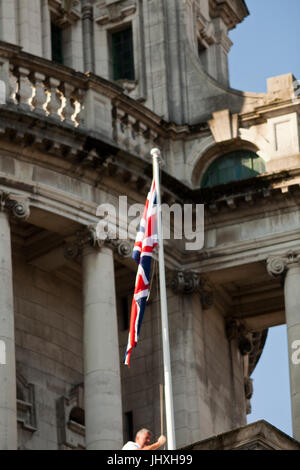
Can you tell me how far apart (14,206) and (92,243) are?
226 centimetres

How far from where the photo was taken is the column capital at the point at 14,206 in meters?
37.7

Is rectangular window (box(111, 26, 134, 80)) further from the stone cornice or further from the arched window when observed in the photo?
the arched window

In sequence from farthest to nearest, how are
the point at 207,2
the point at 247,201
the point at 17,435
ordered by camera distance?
the point at 207,2, the point at 247,201, the point at 17,435

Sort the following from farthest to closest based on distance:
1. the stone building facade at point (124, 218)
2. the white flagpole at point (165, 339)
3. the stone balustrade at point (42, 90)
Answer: the stone balustrade at point (42, 90), the stone building facade at point (124, 218), the white flagpole at point (165, 339)

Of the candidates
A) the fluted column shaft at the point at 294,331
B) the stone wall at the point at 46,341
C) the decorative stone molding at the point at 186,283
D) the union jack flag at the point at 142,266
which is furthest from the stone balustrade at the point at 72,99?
the union jack flag at the point at 142,266

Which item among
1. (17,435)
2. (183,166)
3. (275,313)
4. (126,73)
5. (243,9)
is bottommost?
(17,435)

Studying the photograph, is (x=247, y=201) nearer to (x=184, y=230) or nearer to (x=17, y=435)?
(x=184, y=230)

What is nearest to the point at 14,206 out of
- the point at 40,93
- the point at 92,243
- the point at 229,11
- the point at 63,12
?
the point at 92,243

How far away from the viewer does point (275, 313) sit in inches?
1777

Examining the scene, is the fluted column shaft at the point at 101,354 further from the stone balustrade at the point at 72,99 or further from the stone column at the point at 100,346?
the stone balustrade at the point at 72,99

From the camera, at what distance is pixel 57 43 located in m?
45.7

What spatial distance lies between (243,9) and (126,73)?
555 centimetres

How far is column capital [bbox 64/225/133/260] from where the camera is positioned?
3925cm
